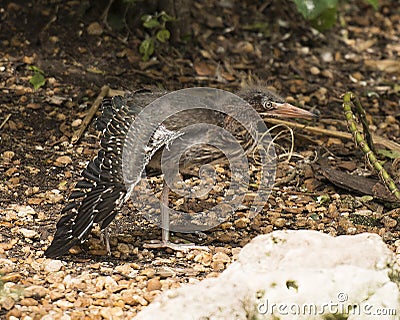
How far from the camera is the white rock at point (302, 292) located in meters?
3.90

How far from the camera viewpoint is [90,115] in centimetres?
646

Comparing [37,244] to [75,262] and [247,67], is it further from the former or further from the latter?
[247,67]

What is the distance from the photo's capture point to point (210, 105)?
5.40 metres

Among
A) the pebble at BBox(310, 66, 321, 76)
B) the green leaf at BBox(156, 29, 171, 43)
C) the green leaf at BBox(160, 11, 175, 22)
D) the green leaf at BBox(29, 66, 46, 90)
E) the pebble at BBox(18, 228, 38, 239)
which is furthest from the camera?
the pebble at BBox(310, 66, 321, 76)

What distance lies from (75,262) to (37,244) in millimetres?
321

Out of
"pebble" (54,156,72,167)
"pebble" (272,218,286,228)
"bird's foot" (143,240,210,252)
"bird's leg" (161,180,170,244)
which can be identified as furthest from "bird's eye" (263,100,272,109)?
"pebble" (54,156,72,167)

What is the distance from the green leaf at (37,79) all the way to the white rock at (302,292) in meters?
3.18

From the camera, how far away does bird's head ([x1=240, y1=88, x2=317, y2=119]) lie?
5520 mm

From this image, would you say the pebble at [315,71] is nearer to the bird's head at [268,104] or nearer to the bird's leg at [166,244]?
the bird's head at [268,104]

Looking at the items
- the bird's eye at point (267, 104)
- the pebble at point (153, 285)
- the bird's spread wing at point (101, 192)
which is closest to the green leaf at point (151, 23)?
the bird's eye at point (267, 104)

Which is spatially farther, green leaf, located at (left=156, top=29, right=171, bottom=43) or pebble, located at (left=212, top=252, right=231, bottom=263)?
green leaf, located at (left=156, top=29, right=171, bottom=43)

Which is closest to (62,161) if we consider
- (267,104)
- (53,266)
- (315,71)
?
(53,266)

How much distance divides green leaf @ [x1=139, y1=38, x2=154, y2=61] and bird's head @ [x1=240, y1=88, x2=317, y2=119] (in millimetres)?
1835

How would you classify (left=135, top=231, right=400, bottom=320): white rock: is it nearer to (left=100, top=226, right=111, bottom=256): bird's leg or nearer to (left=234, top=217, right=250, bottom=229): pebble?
(left=100, top=226, right=111, bottom=256): bird's leg
